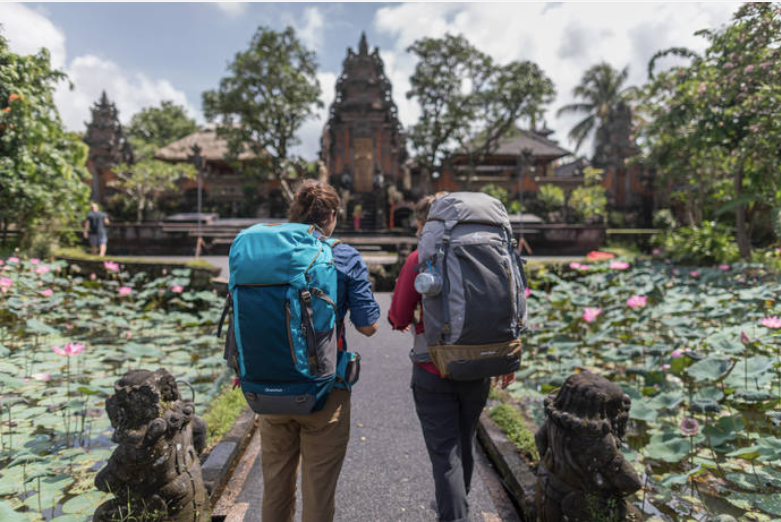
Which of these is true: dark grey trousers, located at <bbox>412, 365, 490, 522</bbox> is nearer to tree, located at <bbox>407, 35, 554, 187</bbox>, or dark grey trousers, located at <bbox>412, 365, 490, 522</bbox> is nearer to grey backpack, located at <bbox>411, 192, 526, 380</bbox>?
grey backpack, located at <bbox>411, 192, 526, 380</bbox>

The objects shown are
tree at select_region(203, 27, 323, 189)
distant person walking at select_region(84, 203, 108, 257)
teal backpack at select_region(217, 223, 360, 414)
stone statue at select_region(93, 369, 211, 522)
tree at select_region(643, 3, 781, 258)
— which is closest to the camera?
teal backpack at select_region(217, 223, 360, 414)

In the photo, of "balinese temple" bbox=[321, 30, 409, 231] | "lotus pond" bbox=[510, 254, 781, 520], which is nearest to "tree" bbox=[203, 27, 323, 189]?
"balinese temple" bbox=[321, 30, 409, 231]

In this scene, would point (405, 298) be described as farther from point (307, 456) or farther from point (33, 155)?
point (33, 155)

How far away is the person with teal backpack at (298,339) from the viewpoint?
4.86ft

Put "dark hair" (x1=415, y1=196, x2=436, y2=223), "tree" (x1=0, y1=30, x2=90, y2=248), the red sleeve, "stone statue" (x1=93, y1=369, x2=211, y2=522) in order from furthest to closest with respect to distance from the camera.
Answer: "tree" (x1=0, y1=30, x2=90, y2=248), "dark hair" (x1=415, y1=196, x2=436, y2=223), the red sleeve, "stone statue" (x1=93, y1=369, x2=211, y2=522)

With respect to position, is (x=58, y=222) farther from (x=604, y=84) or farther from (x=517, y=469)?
(x=604, y=84)

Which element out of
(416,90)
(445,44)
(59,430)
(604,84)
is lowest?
(59,430)

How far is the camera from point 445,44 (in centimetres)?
1928

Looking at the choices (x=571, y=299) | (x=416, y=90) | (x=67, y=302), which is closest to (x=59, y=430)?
(x=67, y=302)

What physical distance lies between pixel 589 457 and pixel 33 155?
9353mm

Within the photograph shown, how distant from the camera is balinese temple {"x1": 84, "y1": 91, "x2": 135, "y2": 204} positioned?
2491 cm

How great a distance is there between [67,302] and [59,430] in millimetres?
4105

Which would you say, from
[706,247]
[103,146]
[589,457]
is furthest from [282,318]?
[103,146]

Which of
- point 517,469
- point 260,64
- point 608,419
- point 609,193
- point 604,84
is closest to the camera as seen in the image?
point 608,419
